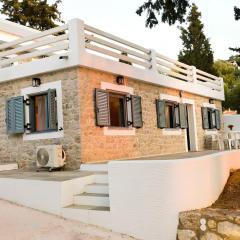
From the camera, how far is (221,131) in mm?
19672

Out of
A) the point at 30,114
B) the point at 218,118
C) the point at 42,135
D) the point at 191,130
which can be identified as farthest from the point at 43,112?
the point at 218,118

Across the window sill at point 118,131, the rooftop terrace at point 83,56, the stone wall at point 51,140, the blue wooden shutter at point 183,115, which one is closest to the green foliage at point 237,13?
the rooftop terrace at point 83,56

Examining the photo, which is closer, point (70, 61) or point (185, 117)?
point (70, 61)

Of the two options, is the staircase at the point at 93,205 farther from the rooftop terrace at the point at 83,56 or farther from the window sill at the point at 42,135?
the rooftop terrace at the point at 83,56

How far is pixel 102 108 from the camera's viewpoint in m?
10.7

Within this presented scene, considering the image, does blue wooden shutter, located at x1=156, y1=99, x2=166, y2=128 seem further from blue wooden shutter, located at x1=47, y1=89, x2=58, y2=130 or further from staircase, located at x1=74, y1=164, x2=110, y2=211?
staircase, located at x1=74, y1=164, x2=110, y2=211

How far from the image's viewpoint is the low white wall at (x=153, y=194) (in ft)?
20.5

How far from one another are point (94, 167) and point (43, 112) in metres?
2.90

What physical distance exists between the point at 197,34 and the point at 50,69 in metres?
22.2

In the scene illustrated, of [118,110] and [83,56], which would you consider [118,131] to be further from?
[83,56]

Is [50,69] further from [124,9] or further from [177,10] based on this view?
[177,10]

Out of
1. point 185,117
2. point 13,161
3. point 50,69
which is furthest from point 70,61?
point 185,117

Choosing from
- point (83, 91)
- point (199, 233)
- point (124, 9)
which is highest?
point (124, 9)

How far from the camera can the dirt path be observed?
7070 mm
